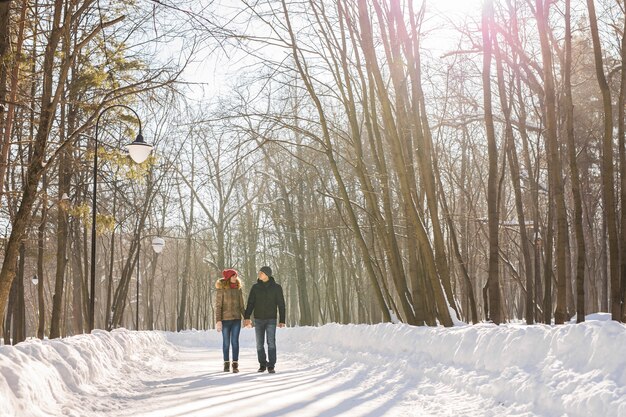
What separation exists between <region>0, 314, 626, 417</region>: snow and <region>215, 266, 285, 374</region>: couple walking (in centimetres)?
45

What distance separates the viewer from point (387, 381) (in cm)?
988

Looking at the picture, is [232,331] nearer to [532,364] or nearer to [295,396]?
[295,396]

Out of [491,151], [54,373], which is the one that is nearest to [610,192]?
[491,151]

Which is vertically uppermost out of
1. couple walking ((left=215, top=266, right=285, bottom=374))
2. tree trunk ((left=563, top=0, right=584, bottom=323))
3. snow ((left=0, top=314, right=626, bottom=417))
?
tree trunk ((left=563, top=0, right=584, bottom=323))

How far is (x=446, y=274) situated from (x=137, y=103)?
9.39 m

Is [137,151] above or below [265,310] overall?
above

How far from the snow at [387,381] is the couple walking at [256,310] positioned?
45 centimetres

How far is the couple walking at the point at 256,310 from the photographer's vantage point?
40.8 ft

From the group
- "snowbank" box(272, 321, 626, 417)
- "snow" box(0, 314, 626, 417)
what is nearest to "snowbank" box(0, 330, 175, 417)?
"snow" box(0, 314, 626, 417)

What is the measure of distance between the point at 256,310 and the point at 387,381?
11.3 feet

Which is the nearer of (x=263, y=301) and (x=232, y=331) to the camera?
(x=263, y=301)

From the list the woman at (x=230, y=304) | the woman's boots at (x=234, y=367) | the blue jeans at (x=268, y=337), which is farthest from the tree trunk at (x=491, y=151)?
the woman's boots at (x=234, y=367)

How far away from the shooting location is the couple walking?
12.4 metres

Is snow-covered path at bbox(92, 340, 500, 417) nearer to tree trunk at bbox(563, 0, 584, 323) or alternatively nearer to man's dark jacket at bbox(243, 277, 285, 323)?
man's dark jacket at bbox(243, 277, 285, 323)
